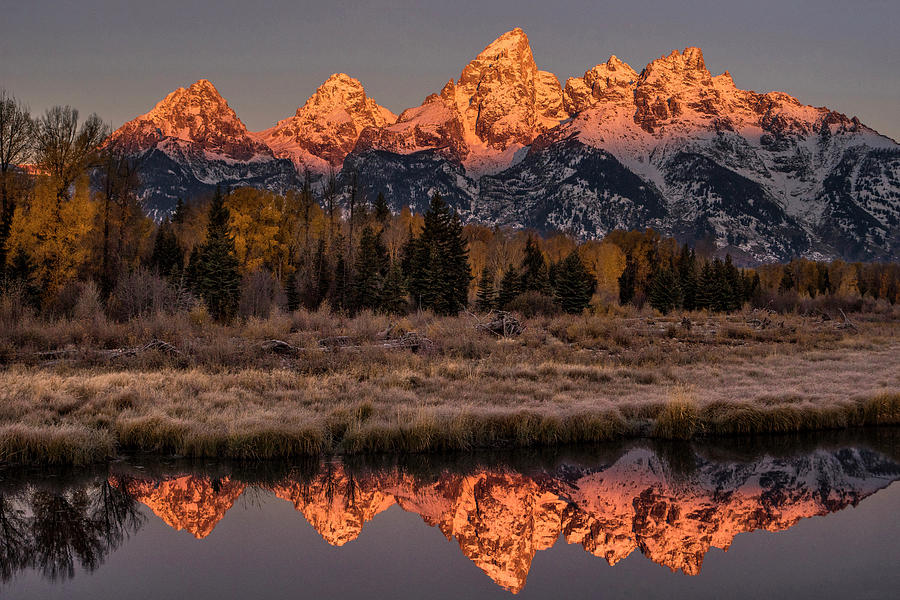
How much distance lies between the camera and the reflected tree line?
754cm

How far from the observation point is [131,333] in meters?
21.2

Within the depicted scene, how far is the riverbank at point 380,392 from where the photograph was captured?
38.5 feet

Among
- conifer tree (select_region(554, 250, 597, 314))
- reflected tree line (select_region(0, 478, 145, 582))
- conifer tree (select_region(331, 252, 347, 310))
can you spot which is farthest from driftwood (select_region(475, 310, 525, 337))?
conifer tree (select_region(331, 252, 347, 310))

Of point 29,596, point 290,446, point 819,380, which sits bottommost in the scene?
point 29,596

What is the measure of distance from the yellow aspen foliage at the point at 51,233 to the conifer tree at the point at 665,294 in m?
48.2

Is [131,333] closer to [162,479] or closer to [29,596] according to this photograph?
[162,479]

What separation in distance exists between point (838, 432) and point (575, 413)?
595cm

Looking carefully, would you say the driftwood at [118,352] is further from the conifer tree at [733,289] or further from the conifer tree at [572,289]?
the conifer tree at [733,289]

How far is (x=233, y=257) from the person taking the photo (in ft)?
140

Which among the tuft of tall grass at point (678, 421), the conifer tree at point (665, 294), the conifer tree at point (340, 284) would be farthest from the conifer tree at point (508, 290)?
the tuft of tall grass at point (678, 421)

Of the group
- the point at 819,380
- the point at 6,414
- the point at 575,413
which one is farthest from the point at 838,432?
the point at 6,414

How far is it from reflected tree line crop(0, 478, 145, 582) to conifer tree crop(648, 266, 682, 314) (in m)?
57.2

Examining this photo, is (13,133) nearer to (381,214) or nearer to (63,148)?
(63,148)

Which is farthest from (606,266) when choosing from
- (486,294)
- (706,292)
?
(486,294)
